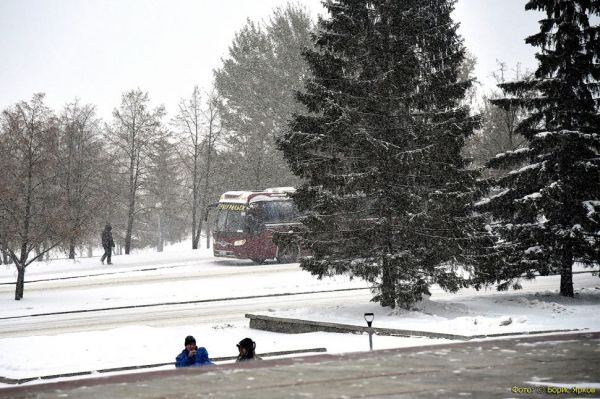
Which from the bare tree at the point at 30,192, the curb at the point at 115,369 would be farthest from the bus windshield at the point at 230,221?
the curb at the point at 115,369

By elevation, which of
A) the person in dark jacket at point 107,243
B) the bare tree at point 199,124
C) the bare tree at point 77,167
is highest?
the bare tree at point 199,124

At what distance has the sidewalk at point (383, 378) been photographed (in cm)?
673

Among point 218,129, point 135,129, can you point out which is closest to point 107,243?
point 135,129

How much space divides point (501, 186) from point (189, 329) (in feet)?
27.2

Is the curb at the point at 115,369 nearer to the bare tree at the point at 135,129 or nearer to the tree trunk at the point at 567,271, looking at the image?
the tree trunk at the point at 567,271

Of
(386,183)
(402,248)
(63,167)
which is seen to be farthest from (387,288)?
(63,167)

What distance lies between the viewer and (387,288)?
16.4 m

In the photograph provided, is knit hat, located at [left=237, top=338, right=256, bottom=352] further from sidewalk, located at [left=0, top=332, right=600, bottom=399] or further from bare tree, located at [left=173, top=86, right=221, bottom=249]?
bare tree, located at [left=173, top=86, right=221, bottom=249]

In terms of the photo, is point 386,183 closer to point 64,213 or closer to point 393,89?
point 393,89

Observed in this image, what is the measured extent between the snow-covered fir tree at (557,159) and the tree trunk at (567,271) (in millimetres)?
32

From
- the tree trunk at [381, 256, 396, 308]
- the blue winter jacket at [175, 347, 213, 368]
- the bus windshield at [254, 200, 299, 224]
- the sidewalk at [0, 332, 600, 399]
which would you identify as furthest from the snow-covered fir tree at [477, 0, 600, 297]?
the bus windshield at [254, 200, 299, 224]

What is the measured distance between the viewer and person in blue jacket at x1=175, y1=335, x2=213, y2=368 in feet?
31.5

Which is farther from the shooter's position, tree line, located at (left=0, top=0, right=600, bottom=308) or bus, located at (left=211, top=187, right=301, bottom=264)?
bus, located at (left=211, top=187, right=301, bottom=264)

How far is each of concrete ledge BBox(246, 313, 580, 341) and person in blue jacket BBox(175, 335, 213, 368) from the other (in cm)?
453
